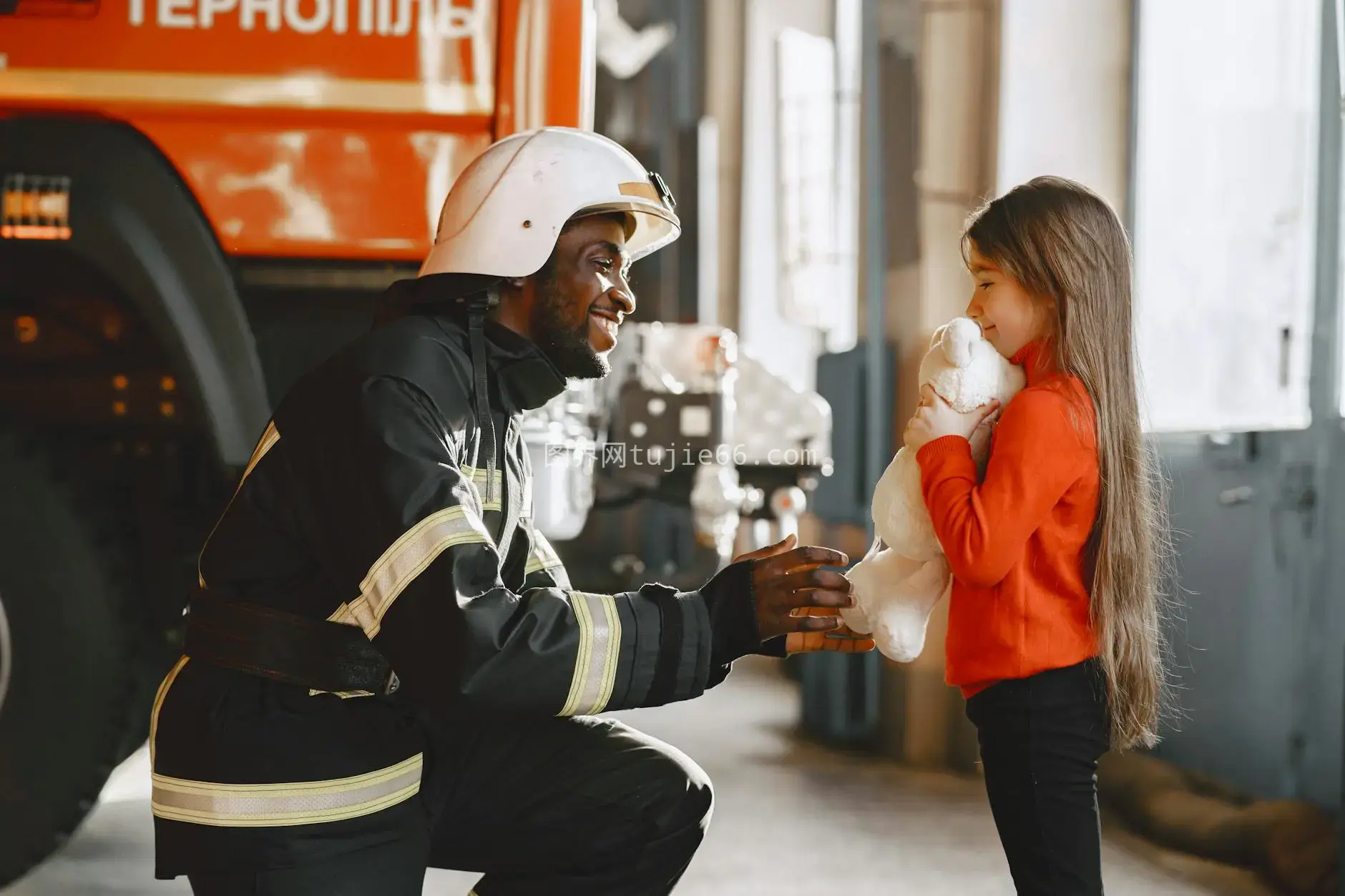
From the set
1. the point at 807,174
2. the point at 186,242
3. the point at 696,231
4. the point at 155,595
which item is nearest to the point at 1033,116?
the point at 807,174

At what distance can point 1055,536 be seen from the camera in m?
1.50

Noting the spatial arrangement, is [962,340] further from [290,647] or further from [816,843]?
[816,843]

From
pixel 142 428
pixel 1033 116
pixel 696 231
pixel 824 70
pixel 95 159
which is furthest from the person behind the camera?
pixel 696 231

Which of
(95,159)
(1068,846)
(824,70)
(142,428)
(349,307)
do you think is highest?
(824,70)

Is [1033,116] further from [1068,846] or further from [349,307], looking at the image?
[1068,846]

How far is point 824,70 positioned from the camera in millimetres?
4051

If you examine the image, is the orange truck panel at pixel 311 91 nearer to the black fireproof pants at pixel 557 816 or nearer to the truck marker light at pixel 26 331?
the truck marker light at pixel 26 331

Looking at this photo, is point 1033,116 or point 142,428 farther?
point 1033,116

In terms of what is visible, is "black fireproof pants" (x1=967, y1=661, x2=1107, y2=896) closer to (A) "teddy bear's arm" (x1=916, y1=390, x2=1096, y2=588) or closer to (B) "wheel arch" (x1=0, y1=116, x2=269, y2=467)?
(A) "teddy bear's arm" (x1=916, y1=390, x2=1096, y2=588)

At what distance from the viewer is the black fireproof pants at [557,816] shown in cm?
169

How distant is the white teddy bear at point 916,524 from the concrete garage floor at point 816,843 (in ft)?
3.60

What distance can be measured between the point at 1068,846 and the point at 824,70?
3.10 meters

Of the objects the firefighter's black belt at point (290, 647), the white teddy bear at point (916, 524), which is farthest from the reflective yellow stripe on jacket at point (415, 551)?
the white teddy bear at point (916, 524)

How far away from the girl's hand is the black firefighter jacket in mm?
309
